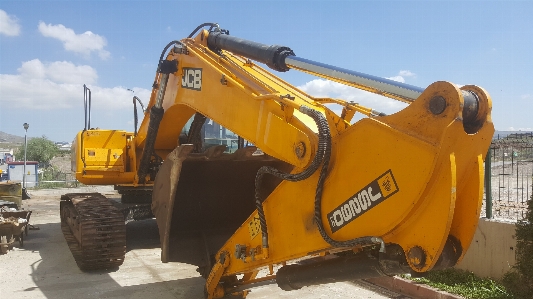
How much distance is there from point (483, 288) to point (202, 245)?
3.48 meters

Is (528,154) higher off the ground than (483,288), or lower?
higher

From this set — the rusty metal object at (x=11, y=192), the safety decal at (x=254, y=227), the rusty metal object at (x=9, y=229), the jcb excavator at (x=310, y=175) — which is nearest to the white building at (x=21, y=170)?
the rusty metal object at (x=11, y=192)

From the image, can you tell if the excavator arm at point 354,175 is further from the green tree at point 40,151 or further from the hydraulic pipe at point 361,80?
the green tree at point 40,151

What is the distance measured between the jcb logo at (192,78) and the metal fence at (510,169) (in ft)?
13.0

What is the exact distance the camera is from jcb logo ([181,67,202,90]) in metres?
5.40

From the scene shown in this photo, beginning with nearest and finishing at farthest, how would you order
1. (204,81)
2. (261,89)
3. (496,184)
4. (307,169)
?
(307,169), (261,89), (204,81), (496,184)

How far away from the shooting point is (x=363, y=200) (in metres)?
3.20

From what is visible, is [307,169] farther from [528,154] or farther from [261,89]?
[528,154]

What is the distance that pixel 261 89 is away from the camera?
438 centimetres

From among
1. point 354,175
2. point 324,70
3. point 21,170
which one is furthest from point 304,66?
point 21,170

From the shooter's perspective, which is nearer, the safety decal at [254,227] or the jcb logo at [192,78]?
the safety decal at [254,227]

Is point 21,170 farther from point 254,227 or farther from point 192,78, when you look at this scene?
point 254,227

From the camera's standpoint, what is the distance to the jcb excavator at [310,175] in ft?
9.49

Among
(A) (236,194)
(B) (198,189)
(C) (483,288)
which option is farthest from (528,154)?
(B) (198,189)
